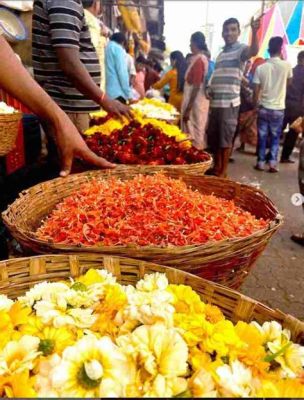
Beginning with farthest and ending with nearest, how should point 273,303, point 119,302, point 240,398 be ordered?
point 273,303, point 119,302, point 240,398

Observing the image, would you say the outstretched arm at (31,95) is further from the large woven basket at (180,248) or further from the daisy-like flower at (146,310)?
the daisy-like flower at (146,310)

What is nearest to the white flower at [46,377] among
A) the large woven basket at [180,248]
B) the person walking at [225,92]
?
the large woven basket at [180,248]

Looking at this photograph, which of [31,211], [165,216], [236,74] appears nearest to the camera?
[165,216]

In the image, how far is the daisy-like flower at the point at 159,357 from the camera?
78cm

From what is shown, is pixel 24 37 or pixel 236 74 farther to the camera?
pixel 236 74

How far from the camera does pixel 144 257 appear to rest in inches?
51.1

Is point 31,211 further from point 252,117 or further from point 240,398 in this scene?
point 252,117

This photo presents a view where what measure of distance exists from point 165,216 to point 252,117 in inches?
277

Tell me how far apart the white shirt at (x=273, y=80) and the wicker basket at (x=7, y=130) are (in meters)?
5.01

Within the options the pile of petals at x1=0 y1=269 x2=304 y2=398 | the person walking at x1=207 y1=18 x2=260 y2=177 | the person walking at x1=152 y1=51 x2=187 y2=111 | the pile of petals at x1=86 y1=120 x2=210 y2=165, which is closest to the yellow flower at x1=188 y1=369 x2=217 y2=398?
the pile of petals at x1=0 y1=269 x2=304 y2=398

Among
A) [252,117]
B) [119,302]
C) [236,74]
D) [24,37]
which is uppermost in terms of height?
[24,37]

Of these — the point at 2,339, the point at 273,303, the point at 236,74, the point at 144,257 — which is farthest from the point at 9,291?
the point at 236,74

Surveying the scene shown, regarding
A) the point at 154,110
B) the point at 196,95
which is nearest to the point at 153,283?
the point at 154,110

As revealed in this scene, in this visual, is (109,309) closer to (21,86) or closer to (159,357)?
(159,357)
